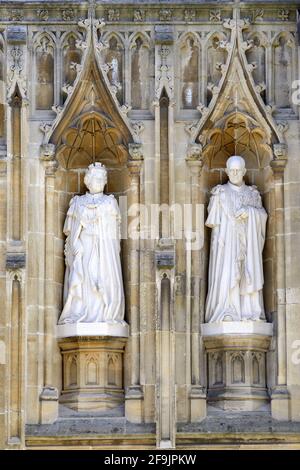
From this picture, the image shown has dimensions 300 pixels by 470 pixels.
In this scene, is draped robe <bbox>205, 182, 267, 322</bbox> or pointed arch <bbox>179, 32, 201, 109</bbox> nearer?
draped robe <bbox>205, 182, 267, 322</bbox>

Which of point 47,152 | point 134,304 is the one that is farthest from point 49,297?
point 47,152

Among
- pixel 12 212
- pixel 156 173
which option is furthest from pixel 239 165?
pixel 12 212

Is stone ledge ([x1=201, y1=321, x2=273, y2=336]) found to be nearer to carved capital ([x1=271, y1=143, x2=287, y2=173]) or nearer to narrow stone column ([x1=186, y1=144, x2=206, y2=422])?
narrow stone column ([x1=186, y1=144, x2=206, y2=422])

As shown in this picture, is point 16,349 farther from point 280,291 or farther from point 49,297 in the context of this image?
Result: point 280,291

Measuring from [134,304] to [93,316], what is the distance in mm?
541

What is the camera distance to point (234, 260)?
98.5ft

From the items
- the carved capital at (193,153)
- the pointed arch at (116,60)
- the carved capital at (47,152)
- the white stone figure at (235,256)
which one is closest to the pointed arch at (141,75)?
the pointed arch at (116,60)

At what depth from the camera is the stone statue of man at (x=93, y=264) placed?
29922 millimetres

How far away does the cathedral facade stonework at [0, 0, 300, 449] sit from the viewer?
2962 cm

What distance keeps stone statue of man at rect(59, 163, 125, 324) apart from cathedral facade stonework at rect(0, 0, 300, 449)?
66mm

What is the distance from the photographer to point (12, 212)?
3006 cm

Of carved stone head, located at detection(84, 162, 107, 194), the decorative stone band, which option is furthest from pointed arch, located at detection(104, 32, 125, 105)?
the decorative stone band

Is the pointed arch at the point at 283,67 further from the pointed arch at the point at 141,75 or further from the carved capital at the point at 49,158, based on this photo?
the carved capital at the point at 49,158
